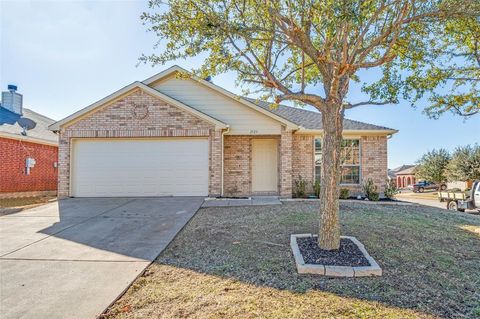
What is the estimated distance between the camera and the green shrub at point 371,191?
11133 millimetres

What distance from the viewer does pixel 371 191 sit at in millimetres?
11250

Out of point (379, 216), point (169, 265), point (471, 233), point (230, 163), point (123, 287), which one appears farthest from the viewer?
point (230, 163)

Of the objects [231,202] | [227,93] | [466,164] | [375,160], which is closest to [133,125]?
[227,93]

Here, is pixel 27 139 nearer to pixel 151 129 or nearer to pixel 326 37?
pixel 151 129

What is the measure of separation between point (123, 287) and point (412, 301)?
11.8 feet

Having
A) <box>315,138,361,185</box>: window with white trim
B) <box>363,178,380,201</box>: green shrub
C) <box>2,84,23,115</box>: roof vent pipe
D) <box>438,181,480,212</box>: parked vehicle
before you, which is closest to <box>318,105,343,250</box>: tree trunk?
<box>363,178,380,201</box>: green shrub

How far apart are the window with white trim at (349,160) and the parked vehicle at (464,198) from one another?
19.5 ft

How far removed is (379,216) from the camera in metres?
7.49

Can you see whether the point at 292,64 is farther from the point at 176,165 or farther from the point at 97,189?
the point at 97,189

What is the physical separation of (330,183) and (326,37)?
8.97ft

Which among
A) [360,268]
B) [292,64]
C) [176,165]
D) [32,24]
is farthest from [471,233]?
[32,24]

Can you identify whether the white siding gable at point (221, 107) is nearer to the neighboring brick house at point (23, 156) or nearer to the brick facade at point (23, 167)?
the neighboring brick house at point (23, 156)

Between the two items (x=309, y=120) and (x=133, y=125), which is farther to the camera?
(x=309, y=120)

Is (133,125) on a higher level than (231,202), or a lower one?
higher
